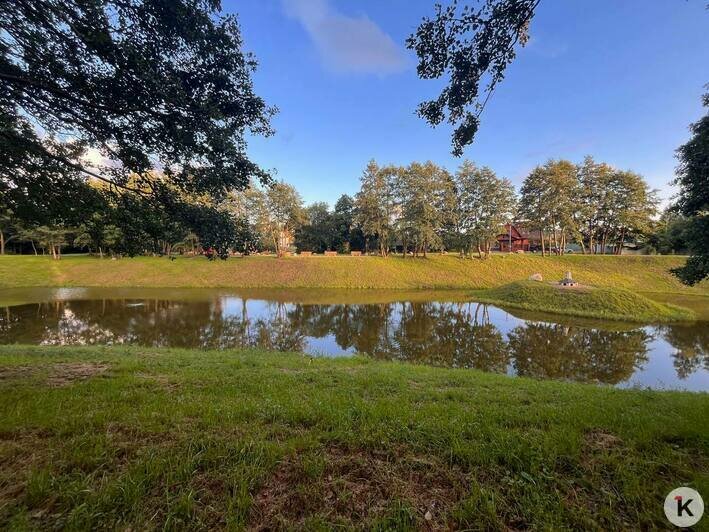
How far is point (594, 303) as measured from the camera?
20.0m

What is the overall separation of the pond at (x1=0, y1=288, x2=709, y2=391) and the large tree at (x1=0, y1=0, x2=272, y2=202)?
26.2 ft

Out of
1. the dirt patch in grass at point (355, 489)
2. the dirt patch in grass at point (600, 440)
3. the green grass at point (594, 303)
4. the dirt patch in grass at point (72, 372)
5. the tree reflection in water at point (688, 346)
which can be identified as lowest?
the tree reflection in water at point (688, 346)

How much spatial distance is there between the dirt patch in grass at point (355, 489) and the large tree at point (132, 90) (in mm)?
4702

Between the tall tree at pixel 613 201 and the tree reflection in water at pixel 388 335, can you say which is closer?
the tree reflection in water at pixel 388 335

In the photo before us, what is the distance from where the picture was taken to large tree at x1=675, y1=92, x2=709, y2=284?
638cm

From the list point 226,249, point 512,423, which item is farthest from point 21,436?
point 512,423

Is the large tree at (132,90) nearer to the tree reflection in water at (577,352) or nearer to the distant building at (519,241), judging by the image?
the tree reflection in water at (577,352)

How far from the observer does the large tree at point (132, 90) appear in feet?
15.1

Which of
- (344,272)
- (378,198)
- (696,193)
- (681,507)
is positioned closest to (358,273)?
(344,272)

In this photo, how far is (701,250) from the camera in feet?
22.9

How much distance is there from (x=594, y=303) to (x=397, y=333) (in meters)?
14.3

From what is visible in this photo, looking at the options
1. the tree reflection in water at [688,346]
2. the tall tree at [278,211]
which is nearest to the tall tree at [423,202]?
the tall tree at [278,211]

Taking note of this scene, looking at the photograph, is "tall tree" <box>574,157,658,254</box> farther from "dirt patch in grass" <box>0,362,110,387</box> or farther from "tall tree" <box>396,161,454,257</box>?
"dirt patch in grass" <box>0,362,110,387</box>

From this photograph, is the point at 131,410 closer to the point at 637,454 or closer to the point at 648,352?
A: the point at 637,454
